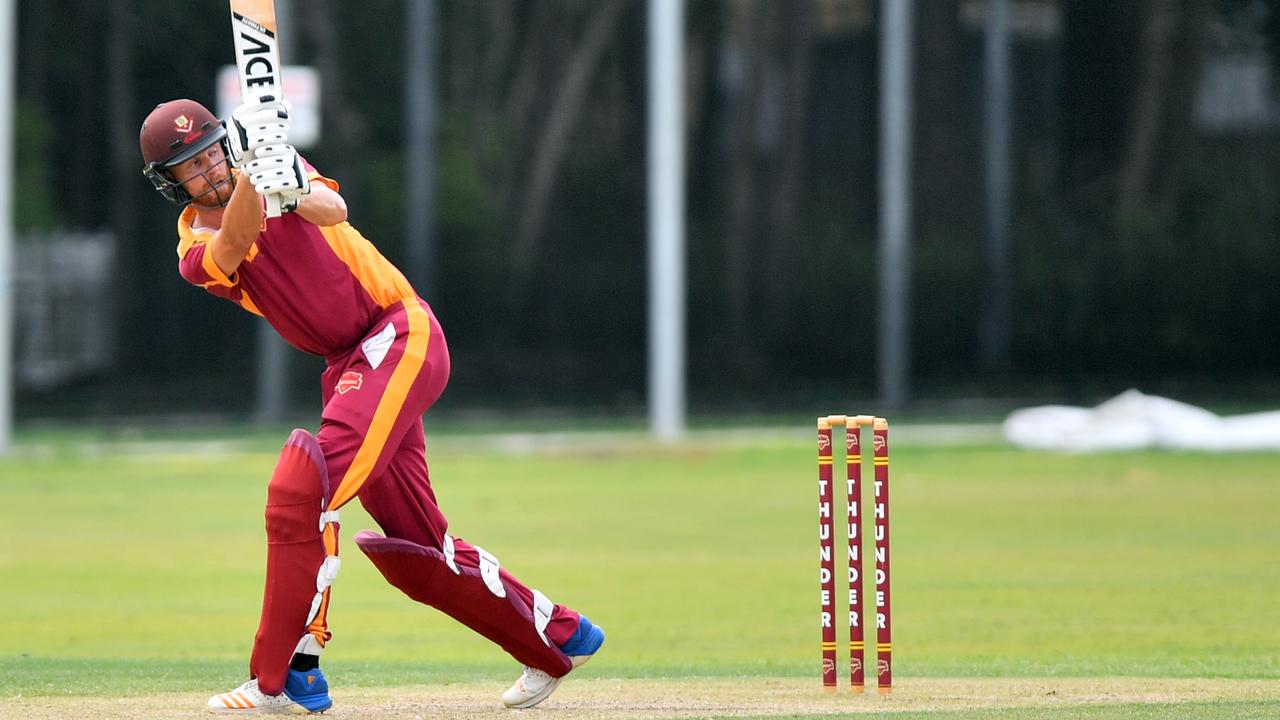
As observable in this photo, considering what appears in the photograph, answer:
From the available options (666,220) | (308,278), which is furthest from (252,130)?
(666,220)

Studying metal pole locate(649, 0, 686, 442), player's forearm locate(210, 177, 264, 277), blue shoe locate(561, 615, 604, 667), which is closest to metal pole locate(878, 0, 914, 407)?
metal pole locate(649, 0, 686, 442)

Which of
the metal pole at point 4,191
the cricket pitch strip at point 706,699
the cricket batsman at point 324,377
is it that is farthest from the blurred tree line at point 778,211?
the cricket batsman at point 324,377

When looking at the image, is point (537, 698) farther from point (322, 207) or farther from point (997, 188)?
point (997, 188)

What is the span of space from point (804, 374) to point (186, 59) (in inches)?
430

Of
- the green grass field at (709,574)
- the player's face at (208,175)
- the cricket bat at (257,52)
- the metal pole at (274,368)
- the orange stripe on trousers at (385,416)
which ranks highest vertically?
the cricket bat at (257,52)

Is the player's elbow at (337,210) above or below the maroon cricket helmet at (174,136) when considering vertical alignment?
below

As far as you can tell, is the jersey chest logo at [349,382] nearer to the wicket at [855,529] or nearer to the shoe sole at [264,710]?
the shoe sole at [264,710]

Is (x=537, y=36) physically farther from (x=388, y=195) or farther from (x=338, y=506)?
(x=338, y=506)

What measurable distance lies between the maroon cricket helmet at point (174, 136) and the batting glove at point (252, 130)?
6.9 inches

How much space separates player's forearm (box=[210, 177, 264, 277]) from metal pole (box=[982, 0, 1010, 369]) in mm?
25131

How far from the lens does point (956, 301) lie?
31172 mm

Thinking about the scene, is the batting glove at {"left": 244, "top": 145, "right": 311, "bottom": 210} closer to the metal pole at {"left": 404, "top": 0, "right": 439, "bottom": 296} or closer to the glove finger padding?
the glove finger padding

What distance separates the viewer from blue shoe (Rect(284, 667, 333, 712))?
6684 mm

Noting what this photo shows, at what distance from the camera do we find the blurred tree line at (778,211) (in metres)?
30.6
